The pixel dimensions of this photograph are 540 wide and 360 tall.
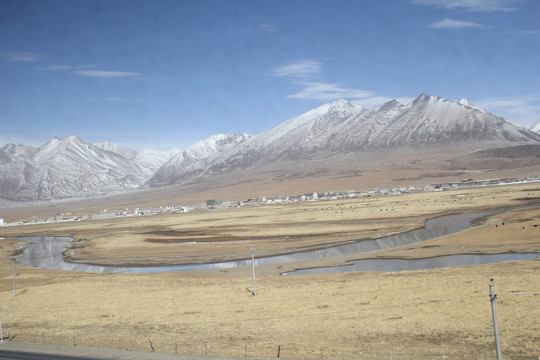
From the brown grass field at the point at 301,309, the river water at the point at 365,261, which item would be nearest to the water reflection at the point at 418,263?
the river water at the point at 365,261

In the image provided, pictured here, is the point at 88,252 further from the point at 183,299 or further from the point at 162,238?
the point at 183,299

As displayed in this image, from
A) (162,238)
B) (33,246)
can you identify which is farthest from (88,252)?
(33,246)

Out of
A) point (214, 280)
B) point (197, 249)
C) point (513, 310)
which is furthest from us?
point (197, 249)

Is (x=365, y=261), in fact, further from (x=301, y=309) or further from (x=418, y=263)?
(x=301, y=309)

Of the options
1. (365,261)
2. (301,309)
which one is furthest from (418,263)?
(301,309)

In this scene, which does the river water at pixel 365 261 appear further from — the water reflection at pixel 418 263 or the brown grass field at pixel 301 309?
the brown grass field at pixel 301 309

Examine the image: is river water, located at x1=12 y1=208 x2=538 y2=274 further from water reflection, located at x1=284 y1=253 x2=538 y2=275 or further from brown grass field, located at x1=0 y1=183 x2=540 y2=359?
brown grass field, located at x1=0 y1=183 x2=540 y2=359

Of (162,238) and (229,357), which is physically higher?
(162,238)

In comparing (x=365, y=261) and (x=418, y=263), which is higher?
(x=365, y=261)

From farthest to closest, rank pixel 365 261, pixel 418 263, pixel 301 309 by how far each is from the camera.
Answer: pixel 365 261, pixel 418 263, pixel 301 309
